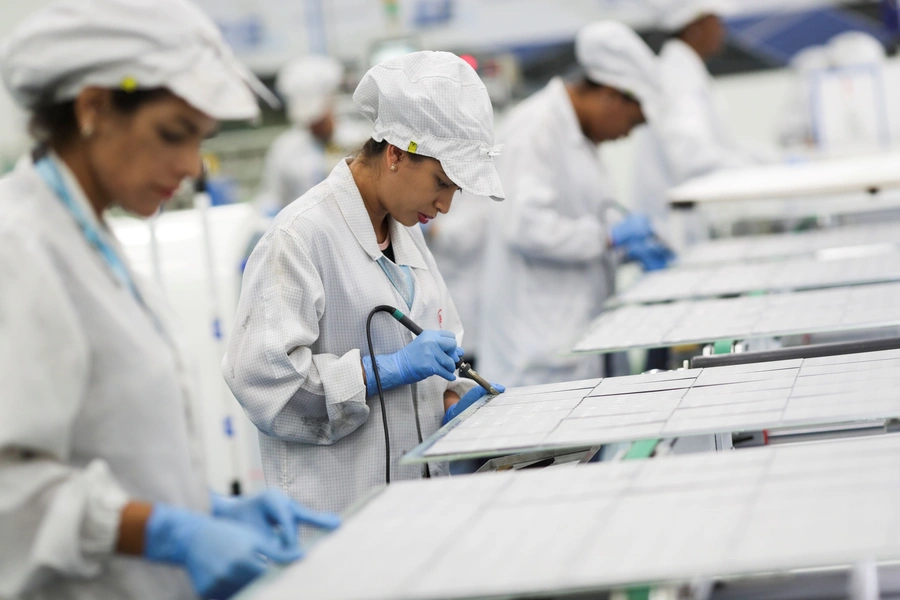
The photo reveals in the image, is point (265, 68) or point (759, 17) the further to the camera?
point (265, 68)

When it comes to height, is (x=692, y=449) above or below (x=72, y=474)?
below

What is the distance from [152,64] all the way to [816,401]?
1.10m

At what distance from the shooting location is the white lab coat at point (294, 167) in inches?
251

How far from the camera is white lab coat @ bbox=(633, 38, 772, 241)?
4.48 meters

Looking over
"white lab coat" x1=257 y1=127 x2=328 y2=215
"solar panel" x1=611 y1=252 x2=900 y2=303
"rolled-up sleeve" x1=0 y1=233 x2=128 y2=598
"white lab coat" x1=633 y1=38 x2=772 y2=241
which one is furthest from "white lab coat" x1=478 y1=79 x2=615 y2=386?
"white lab coat" x1=257 y1=127 x2=328 y2=215

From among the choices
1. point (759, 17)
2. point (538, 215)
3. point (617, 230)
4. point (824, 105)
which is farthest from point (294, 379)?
point (759, 17)

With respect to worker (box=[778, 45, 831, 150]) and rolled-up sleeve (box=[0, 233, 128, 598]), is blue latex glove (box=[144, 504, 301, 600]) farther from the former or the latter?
worker (box=[778, 45, 831, 150])

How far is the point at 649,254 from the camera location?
3.59 metres

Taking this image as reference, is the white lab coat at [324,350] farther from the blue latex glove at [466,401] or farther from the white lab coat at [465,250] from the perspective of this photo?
the white lab coat at [465,250]

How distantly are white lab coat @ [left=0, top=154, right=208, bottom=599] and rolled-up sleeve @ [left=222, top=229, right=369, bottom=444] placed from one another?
495 mm

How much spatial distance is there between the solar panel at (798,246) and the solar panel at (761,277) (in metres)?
0.13

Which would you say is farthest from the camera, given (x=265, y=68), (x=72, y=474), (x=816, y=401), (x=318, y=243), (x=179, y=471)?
(x=265, y=68)

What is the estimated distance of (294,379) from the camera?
1.80 m

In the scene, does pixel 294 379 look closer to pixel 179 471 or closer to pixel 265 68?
pixel 179 471
